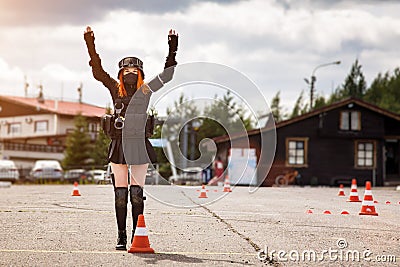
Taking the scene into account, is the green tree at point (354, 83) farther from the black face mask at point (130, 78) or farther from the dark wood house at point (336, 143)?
the black face mask at point (130, 78)

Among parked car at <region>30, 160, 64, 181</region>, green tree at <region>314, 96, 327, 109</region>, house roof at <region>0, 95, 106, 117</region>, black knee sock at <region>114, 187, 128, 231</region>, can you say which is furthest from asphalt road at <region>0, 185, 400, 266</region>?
green tree at <region>314, 96, 327, 109</region>

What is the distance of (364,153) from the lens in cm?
4231

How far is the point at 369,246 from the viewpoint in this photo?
26.6 ft

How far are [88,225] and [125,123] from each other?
281cm

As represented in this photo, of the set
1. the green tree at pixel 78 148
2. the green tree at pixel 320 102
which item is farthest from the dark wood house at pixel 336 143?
the green tree at pixel 320 102

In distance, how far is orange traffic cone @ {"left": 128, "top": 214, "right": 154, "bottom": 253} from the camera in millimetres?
7137

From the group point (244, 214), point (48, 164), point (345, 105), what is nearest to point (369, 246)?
point (244, 214)

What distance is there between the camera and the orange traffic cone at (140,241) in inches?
281

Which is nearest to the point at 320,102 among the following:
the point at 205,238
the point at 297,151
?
the point at 297,151

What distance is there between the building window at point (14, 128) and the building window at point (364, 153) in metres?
47.1

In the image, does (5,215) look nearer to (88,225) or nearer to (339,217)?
(88,225)

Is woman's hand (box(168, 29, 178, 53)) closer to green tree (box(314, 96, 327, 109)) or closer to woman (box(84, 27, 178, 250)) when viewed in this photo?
woman (box(84, 27, 178, 250))

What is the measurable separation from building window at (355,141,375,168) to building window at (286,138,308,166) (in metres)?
3.39

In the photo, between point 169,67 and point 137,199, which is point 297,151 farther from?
point 137,199
